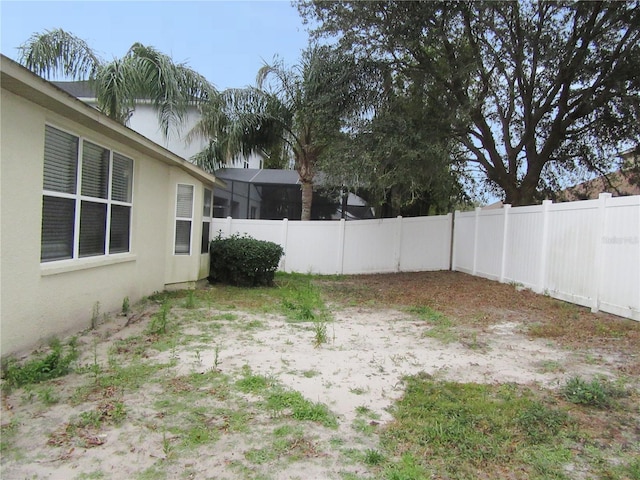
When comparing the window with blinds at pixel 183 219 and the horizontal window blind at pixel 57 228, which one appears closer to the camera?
the horizontal window blind at pixel 57 228

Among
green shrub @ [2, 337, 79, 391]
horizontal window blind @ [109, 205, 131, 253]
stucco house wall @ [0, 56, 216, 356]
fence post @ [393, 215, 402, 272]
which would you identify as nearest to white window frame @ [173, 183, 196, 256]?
stucco house wall @ [0, 56, 216, 356]

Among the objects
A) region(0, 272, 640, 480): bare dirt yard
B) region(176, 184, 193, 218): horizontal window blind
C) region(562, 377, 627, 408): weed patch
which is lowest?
region(0, 272, 640, 480): bare dirt yard

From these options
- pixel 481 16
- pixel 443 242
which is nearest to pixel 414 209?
pixel 443 242

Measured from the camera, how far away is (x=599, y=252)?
6934mm

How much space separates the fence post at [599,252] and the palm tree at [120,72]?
9.49 meters

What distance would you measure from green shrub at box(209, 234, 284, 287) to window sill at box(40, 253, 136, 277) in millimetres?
3515

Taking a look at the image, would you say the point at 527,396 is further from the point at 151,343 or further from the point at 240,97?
the point at 240,97

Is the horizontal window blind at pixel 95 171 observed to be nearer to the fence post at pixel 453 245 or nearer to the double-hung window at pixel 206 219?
the double-hung window at pixel 206 219

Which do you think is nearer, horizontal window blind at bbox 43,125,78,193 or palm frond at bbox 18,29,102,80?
horizontal window blind at bbox 43,125,78,193

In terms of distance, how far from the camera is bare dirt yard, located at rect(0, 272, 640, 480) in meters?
2.67

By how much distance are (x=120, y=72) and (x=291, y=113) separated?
481 centimetres

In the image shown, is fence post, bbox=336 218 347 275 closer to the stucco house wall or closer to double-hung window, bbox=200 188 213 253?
double-hung window, bbox=200 188 213 253

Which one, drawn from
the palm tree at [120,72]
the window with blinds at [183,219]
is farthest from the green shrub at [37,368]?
the palm tree at [120,72]

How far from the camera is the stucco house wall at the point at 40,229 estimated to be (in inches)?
155
